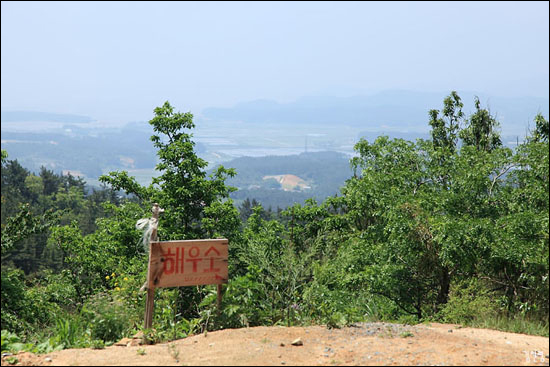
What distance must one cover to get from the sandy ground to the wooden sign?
844mm

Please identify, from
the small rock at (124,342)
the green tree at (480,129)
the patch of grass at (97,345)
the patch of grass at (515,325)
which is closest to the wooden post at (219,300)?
the small rock at (124,342)

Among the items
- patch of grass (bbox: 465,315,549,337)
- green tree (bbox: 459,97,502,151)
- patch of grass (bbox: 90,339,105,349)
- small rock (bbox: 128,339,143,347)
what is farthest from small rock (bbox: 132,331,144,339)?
green tree (bbox: 459,97,502,151)

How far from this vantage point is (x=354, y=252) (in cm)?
1127

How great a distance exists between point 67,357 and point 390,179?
8461 mm

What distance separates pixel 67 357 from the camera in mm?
5762

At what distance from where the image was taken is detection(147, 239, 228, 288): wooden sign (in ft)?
23.1

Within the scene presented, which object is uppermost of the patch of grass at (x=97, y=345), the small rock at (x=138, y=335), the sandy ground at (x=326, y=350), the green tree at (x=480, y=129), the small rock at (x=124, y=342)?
the green tree at (x=480, y=129)

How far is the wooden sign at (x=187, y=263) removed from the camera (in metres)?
7.03

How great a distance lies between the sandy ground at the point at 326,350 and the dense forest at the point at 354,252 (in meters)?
0.47

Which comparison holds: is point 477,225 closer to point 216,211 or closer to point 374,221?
point 374,221

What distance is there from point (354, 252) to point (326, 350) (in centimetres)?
553

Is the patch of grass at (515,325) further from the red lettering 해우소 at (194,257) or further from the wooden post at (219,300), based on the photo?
the red lettering 해우소 at (194,257)

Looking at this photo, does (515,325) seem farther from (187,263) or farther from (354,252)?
(187,263)

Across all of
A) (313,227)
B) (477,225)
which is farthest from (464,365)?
(313,227)
